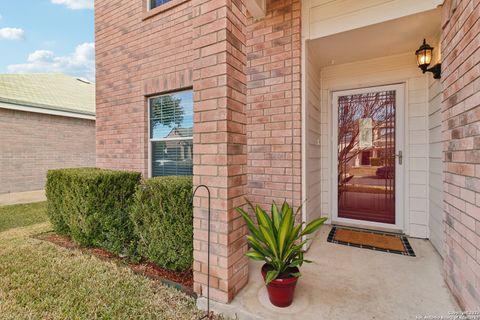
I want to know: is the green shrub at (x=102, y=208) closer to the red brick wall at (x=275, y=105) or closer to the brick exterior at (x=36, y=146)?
the red brick wall at (x=275, y=105)

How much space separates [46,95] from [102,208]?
27.8 feet

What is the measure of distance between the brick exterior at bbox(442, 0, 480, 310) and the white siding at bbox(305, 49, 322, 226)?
1.34 m

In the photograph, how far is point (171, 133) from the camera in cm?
415

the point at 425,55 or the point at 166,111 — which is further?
the point at 166,111

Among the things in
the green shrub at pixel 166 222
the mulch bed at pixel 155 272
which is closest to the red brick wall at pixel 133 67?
the mulch bed at pixel 155 272

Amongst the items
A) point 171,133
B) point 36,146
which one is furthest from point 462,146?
point 36,146

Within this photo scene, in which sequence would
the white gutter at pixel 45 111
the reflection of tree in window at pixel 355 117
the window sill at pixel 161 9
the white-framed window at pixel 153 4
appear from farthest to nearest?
the white gutter at pixel 45 111 < the white-framed window at pixel 153 4 < the window sill at pixel 161 9 < the reflection of tree in window at pixel 355 117

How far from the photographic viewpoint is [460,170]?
6.11 feet

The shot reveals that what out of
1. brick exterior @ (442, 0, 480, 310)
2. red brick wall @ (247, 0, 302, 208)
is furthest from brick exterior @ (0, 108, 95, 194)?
brick exterior @ (442, 0, 480, 310)

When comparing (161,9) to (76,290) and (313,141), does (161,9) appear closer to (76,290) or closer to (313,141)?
(313,141)

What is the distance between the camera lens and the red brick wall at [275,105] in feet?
9.64

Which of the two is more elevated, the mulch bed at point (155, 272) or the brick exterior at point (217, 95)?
the brick exterior at point (217, 95)

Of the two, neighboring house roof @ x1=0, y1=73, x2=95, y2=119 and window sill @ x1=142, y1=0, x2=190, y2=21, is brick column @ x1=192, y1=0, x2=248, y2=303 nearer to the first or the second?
window sill @ x1=142, y1=0, x2=190, y2=21

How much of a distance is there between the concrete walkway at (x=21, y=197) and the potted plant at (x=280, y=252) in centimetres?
757
